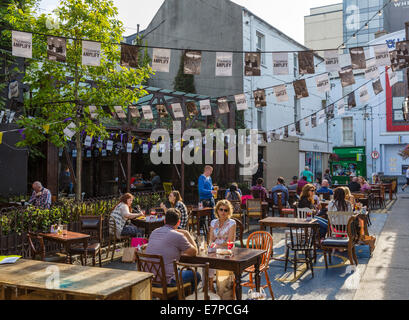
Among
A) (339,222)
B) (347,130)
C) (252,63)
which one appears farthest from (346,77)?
(347,130)

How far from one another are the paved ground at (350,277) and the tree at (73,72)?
14.6ft

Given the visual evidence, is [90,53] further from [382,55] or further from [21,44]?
[382,55]

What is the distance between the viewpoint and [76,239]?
695 cm

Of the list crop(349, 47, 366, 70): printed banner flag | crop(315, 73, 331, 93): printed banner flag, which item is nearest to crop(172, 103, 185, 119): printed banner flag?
crop(315, 73, 331, 93): printed banner flag

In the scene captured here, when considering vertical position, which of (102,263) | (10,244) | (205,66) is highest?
(205,66)

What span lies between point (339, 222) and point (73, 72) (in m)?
7.91

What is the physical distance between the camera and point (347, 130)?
37156 mm

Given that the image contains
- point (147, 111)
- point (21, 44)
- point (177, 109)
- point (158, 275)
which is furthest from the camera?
point (177, 109)

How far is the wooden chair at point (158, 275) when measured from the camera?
448 centimetres

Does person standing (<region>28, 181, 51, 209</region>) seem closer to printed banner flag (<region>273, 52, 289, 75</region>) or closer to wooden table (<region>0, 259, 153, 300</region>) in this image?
wooden table (<region>0, 259, 153, 300</region>)

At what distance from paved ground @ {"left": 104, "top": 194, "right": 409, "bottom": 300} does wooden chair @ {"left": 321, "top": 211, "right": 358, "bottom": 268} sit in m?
0.31

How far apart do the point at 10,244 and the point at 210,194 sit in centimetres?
535
